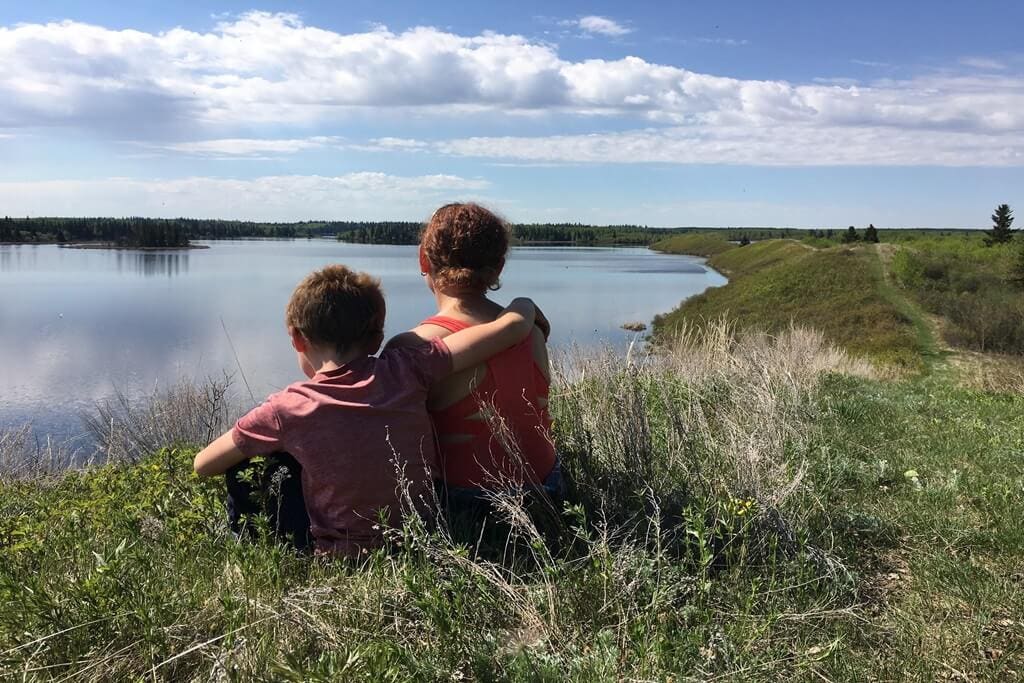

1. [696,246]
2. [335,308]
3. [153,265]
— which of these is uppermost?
[696,246]

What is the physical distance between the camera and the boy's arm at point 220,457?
9.39 feet

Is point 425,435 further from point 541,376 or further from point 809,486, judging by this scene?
point 809,486

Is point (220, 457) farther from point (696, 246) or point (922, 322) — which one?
point (696, 246)

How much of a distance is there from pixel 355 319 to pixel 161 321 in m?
33.4

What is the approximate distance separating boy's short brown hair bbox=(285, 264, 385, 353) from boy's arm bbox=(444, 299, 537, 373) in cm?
32

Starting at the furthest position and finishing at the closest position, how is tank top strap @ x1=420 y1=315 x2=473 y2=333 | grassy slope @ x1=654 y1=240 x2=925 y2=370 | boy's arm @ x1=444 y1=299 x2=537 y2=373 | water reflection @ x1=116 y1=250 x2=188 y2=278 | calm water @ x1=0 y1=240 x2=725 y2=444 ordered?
water reflection @ x1=116 y1=250 x2=188 y2=278
grassy slope @ x1=654 y1=240 x2=925 y2=370
calm water @ x1=0 y1=240 x2=725 y2=444
tank top strap @ x1=420 y1=315 x2=473 y2=333
boy's arm @ x1=444 y1=299 x2=537 y2=373

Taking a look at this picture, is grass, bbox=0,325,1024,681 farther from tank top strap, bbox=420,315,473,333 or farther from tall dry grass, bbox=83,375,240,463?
tall dry grass, bbox=83,375,240,463

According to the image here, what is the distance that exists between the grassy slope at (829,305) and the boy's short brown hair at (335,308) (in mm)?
23033

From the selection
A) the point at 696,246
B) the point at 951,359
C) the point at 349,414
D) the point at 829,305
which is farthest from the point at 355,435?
the point at 696,246

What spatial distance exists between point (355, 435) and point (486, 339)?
0.60 meters

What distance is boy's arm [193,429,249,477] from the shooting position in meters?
2.86

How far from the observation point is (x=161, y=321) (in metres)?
33.1

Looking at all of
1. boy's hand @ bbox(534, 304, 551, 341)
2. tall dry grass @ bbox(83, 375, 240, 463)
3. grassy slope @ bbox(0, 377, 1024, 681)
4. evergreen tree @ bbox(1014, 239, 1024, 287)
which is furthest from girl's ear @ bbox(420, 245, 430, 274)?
evergreen tree @ bbox(1014, 239, 1024, 287)

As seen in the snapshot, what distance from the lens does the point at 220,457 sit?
288 cm
